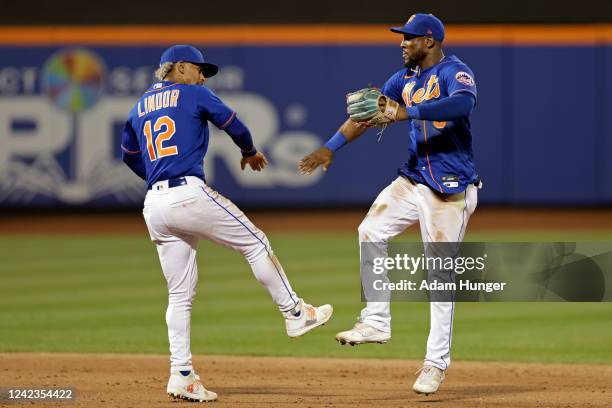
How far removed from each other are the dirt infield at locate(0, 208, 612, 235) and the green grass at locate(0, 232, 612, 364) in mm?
3062

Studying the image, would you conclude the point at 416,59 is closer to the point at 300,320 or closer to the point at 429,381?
the point at 300,320

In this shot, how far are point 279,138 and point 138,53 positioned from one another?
2964 millimetres

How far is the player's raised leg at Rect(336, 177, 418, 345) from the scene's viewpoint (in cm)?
672

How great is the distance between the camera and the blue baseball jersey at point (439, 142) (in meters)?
6.56

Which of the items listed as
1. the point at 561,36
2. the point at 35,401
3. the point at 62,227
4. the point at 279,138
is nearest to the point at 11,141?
the point at 62,227

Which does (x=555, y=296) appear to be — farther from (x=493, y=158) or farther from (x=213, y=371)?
(x=493, y=158)

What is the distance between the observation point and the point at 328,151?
6.94 meters

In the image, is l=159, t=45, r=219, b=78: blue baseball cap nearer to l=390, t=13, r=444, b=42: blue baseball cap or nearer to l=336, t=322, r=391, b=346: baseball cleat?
l=390, t=13, r=444, b=42: blue baseball cap

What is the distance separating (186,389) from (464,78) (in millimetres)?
2499

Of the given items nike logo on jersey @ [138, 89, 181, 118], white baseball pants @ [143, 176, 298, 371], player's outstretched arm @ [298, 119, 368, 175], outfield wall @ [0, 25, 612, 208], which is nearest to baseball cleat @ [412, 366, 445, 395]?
white baseball pants @ [143, 176, 298, 371]

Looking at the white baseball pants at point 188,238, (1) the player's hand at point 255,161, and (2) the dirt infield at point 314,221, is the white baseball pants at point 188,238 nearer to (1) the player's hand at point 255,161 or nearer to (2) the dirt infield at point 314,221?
(1) the player's hand at point 255,161

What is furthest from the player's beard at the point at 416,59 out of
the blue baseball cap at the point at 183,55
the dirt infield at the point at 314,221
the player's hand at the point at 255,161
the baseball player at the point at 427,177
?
the dirt infield at the point at 314,221

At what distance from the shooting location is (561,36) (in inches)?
770
